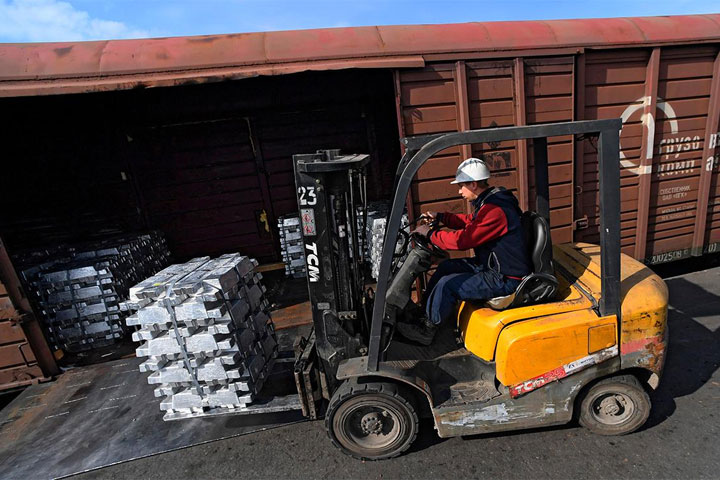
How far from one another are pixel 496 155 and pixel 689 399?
3481 mm

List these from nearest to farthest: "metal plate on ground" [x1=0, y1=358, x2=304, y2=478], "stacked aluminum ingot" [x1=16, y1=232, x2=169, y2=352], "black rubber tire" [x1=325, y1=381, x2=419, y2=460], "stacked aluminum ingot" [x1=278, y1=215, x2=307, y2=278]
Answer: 1. "black rubber tire" [x1=325, y1=381, x2=419, y2=460]
2. "metal plate on ground" [x1=0, y1=358, x2=304, y2=478]
3. "stacked aluminum ingot" [x1=16, y1=232, x2=169, y2=352]
4. "stacked aluminum ingot" [x1=278, y1=215, x2=307, y2=278]

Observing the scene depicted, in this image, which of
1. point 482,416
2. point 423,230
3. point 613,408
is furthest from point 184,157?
point 613,408

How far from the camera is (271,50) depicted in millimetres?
4797

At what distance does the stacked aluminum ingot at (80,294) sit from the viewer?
17.4ft

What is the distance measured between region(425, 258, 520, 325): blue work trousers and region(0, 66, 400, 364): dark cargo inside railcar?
3793 mm

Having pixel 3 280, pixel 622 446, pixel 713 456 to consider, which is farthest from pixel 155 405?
pixel 713 456

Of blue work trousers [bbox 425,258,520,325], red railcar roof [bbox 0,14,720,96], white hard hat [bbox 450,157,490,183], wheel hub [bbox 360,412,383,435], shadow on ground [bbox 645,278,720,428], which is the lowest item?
shadow on ground [bbox 645,278,720,428]

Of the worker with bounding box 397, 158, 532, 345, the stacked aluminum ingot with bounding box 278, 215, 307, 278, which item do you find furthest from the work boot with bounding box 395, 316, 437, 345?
the stacked aluminum ingot with bounding box 278, 215, 307, 278

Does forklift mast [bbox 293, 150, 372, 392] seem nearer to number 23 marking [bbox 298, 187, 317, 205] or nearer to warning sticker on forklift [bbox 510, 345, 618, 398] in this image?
number 23 marking [bbox 298, 187, 317, 205]

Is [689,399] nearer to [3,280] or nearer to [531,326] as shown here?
[531,326]

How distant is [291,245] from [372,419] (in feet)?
16.2

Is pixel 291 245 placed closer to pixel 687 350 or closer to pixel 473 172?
pixel 473 172

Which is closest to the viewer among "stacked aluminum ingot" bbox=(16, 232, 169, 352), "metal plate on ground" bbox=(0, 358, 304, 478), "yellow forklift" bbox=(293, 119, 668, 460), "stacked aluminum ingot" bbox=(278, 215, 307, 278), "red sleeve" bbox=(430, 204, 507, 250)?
"yellow forklift" bbox=(293, 119, 668, 460)

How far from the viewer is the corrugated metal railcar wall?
192 inches
